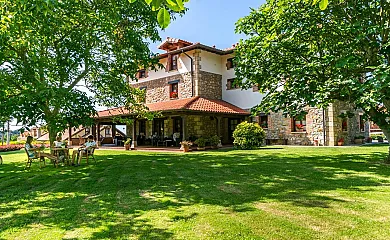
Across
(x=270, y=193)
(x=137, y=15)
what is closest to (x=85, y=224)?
(x=270, y=193)

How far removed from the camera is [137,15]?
11664 millimetres

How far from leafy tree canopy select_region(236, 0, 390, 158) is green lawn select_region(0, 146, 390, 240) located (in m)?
2.48

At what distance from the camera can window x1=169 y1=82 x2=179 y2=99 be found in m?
22.5

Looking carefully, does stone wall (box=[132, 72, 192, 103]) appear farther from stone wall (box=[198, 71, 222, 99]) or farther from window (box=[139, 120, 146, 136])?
window (box=[139, 120, 146, 136])

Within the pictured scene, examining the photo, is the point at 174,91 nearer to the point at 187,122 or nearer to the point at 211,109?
the point at 187,122

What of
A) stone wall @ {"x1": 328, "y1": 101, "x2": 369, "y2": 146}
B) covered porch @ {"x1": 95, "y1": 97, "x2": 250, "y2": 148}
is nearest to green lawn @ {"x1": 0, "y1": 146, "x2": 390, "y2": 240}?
covered porch @ {"x1": 95, "y1": 97, "x2": 250, "y2": 148}

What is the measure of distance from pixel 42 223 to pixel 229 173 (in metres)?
5.01

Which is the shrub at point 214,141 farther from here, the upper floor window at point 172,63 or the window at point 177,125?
the upper floor window at point 172,63

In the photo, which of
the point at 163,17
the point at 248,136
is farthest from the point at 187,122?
the point at 163,17

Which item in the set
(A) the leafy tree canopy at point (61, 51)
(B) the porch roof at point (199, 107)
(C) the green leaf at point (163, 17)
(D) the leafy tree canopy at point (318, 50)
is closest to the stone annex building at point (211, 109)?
(B) the porch roof at point (199, 107)

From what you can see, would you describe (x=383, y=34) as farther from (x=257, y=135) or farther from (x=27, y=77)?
(x=27, y=77)

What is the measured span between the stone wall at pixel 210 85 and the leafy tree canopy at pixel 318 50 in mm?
10651

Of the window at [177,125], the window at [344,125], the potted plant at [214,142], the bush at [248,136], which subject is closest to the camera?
the bush at [248,136]

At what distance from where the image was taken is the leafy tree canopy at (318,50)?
8.38 m
